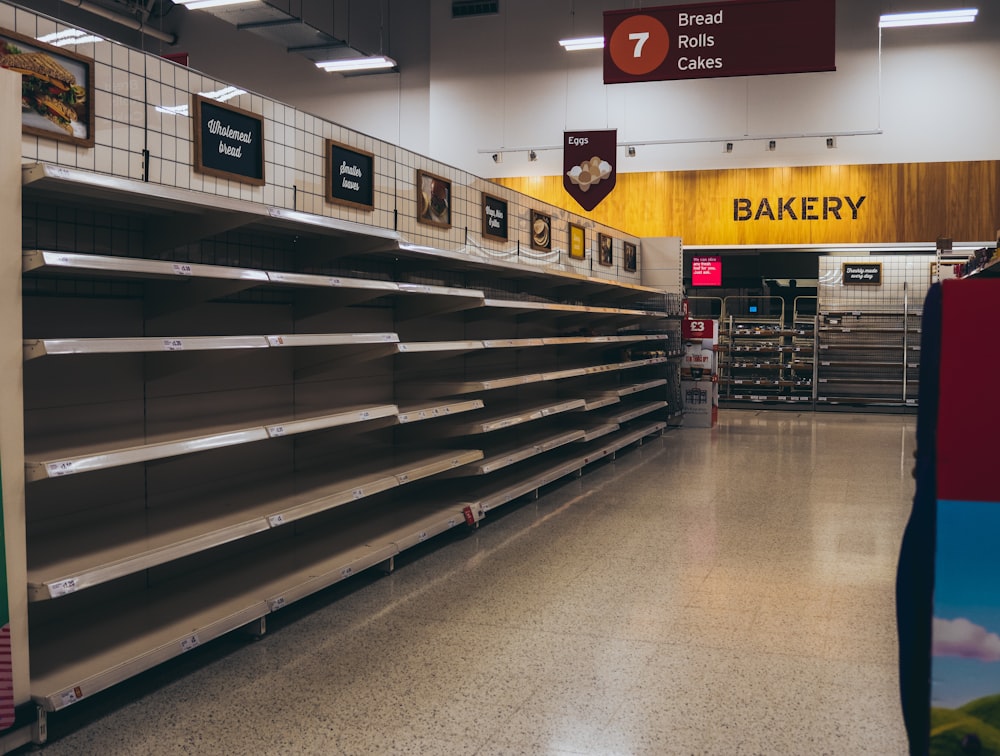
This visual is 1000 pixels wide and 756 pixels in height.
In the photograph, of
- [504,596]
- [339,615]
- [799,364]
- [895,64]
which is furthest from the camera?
[799,364]

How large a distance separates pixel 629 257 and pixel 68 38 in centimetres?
841

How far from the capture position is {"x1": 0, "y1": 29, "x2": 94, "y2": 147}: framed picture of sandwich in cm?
272

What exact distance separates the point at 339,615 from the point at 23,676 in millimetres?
1487

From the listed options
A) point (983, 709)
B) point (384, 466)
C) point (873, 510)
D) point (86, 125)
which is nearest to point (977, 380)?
point (983, 709)

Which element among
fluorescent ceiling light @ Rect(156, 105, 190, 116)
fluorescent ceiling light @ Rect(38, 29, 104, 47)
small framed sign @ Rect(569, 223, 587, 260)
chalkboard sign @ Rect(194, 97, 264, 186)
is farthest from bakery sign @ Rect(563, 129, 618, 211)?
fluorescent ceiling light @ Rect(38, 29, 104, 47)

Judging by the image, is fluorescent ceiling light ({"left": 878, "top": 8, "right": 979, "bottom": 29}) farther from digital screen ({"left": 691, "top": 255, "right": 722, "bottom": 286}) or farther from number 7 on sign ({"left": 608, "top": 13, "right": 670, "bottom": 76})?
number 7 on sign ({"left": 608, "top": 13, "right": 670, "bottom": 76})

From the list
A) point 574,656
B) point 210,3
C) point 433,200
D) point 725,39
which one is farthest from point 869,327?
point 574,656

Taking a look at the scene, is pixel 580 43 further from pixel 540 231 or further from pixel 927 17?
pixel 540 231

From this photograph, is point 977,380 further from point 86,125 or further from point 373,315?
point 373,315

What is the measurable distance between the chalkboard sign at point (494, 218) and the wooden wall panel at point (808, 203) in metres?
7.56

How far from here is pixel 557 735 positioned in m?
2.68

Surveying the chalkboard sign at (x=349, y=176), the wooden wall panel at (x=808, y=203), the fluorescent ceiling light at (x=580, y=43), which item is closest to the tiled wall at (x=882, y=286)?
the wooden wall panel at (x=808, y=203)

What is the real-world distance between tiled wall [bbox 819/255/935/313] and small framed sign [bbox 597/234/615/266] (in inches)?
222

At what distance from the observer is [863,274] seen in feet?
45.5
